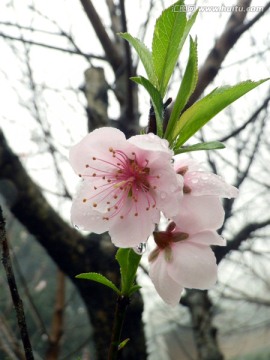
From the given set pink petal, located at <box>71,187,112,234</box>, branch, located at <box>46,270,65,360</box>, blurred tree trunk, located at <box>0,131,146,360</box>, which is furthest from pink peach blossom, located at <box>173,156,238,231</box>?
branch, located at <box>46,270,65,360</box>

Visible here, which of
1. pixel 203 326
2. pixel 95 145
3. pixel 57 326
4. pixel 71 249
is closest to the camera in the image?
pixel 95 145

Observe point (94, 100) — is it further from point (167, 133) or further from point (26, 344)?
point (26, 344)

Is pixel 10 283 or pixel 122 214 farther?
pixel 122 214

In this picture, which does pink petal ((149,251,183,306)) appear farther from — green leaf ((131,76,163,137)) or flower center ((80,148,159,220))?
green leaf ((131,76,163,137))

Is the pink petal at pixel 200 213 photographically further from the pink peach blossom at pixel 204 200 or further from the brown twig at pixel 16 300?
the brown twig at pixel 16 300

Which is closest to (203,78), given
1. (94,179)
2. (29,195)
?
(29,195)

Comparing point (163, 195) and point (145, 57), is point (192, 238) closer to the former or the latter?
point (163, 195)

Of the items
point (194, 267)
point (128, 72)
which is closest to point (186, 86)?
point (194, 267)

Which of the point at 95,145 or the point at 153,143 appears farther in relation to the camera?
the point at 95,145

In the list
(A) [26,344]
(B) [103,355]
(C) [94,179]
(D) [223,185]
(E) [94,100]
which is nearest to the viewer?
(A) [26,344]
